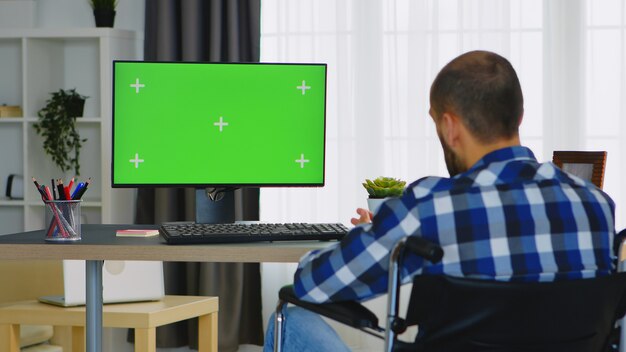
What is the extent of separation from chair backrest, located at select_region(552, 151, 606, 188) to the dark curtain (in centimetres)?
190

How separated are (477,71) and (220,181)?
989mm

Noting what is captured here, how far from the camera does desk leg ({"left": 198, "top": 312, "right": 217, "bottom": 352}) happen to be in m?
3.14

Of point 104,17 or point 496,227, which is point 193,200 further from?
point 496,227

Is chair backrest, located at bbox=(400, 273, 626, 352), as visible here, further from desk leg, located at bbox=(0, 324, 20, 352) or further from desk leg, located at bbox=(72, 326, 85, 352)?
desk leg, located at bbox=(72, 326, 85, 352)

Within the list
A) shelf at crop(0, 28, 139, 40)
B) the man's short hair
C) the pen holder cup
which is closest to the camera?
the man's short hair

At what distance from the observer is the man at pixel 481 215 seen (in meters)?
1.53

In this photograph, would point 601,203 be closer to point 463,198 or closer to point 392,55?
point 463,198

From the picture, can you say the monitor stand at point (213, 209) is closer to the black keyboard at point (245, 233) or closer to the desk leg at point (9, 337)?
the black keyboard at point (245, 233)

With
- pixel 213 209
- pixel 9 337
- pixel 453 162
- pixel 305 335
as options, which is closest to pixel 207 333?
pixel 9 337

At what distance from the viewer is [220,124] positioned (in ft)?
8.16

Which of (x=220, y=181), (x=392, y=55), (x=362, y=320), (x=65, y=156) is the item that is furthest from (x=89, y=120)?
(x=362, y=320)

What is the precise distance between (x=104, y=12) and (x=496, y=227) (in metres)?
3.25

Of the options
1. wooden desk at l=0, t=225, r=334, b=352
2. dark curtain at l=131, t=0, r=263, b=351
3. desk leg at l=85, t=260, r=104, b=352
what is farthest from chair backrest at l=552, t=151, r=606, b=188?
dark curtain at l=131, t=0, r=263, b=351

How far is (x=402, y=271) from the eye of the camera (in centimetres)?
159
